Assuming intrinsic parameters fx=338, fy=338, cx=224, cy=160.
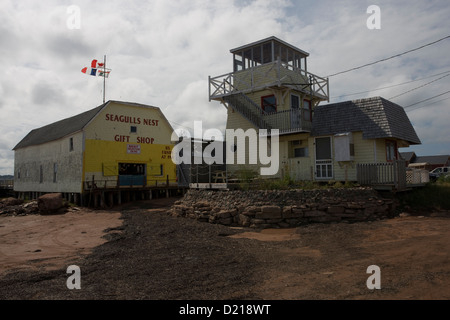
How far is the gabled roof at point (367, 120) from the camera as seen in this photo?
1711cm

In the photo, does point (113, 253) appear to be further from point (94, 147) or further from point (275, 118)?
point (94, 147)

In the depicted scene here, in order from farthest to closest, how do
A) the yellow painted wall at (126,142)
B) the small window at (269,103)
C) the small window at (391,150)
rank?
the yellow painted wall at (126,142), the small window at (269,103), the small window at (391,150)

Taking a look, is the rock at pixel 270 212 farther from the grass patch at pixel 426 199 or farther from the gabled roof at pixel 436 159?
the gabled roof at pixel 436 159

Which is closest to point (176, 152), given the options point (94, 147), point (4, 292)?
point (94, 147)

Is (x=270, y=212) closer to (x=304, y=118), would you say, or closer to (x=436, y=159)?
(x=304, y=118)

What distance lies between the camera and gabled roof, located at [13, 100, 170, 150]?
2733 cm

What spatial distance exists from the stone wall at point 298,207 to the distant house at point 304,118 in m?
2.19

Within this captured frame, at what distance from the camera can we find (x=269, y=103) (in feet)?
69.5

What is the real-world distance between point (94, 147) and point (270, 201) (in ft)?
57.6

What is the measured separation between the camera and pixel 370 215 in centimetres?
1409

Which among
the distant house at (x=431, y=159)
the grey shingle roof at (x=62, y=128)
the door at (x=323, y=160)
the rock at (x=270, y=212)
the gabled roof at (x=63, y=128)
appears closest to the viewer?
the rock at (x=270, y=212)

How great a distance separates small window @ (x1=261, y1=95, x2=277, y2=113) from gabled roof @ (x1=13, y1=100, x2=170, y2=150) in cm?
1243

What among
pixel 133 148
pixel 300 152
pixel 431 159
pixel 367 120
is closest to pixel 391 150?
pixel 367 120

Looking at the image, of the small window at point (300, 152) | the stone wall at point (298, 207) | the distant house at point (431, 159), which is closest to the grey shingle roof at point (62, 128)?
the small window at point (300, 152)
